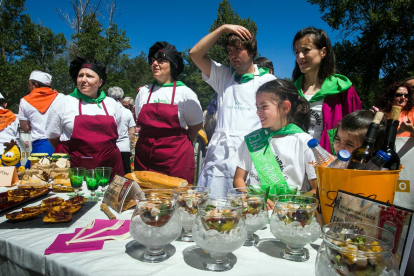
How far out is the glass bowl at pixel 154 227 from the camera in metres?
0.96

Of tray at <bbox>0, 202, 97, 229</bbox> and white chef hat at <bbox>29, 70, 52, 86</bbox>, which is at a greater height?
white chef hat at <bbox>29, 70, 52, 86</bbox>

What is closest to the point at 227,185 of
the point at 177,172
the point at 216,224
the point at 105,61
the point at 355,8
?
the point at 177,172

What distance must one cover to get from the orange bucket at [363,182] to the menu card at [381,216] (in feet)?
0.14

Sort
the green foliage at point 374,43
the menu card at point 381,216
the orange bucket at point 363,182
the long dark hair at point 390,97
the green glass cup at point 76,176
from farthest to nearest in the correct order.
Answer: the green foliage at point 374,43 → the long dark hair at point 390,97 → the green glass cup at point 76,176 → the orange bucket at point 363,182 → the menu card at point 381,216

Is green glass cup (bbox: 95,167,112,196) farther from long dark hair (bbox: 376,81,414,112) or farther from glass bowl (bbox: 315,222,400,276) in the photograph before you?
long dark hair (bbox: 376,81,414,112)

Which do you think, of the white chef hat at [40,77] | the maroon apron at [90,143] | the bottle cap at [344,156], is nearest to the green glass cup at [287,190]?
the bottle cap at [344,156]

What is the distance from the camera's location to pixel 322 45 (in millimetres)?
2203

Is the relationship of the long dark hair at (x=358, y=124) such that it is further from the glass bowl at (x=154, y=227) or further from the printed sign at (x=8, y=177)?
the printed sign at (x=8, y=177)

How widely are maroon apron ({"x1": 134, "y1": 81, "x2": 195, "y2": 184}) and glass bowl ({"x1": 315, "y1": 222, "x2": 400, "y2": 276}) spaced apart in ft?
7.18

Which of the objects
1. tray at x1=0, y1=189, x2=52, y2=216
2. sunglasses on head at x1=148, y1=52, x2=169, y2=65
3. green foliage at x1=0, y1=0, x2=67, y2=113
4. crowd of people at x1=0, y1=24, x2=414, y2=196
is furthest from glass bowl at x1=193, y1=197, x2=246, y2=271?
green foliage at x1=0, y1=0, x2=67, y2=113

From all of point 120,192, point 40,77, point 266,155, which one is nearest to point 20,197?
point 120,192

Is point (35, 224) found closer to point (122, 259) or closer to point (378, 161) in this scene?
point (122, 259)

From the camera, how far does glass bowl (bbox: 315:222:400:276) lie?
0.64 meters

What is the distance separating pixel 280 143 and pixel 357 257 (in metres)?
1.28
